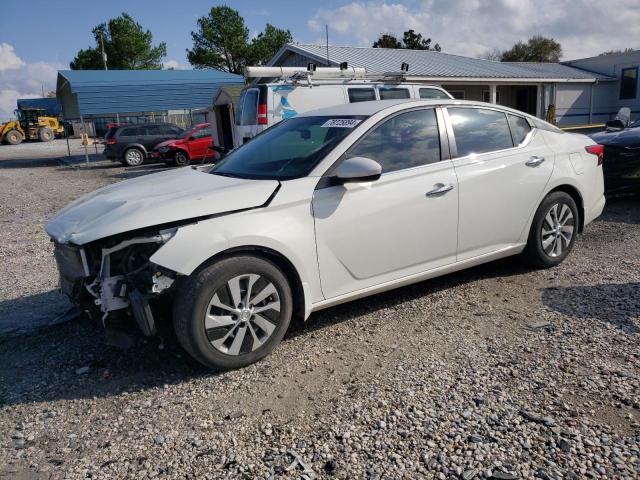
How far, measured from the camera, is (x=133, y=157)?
70.3ft

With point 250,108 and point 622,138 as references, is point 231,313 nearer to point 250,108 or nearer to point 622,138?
point 622,138

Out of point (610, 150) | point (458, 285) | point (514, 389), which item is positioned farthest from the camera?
point (610, 150)

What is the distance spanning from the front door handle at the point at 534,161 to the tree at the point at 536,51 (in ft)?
191

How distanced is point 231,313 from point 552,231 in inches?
129

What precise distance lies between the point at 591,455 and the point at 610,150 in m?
6.32

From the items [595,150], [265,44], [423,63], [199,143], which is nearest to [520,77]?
[423,63]

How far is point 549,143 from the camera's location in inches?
196

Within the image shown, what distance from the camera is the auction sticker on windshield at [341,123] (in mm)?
4031

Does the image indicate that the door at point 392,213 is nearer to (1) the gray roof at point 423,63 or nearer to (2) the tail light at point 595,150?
(2) the tail light at point 595,150

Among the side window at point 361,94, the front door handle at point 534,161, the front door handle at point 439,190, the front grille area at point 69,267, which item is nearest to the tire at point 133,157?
the side window at point 361,94

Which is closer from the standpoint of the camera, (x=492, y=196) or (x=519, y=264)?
(x=492, y=196)

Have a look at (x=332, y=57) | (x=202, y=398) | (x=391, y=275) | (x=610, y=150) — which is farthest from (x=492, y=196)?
(x=332, y=57)

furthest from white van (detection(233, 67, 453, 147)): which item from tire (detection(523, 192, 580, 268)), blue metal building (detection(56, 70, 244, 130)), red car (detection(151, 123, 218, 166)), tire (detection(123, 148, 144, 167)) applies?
blue metal building (detection(56, 70, 244, 130))

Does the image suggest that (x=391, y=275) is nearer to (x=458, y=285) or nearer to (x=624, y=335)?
(x=458, y=285)
